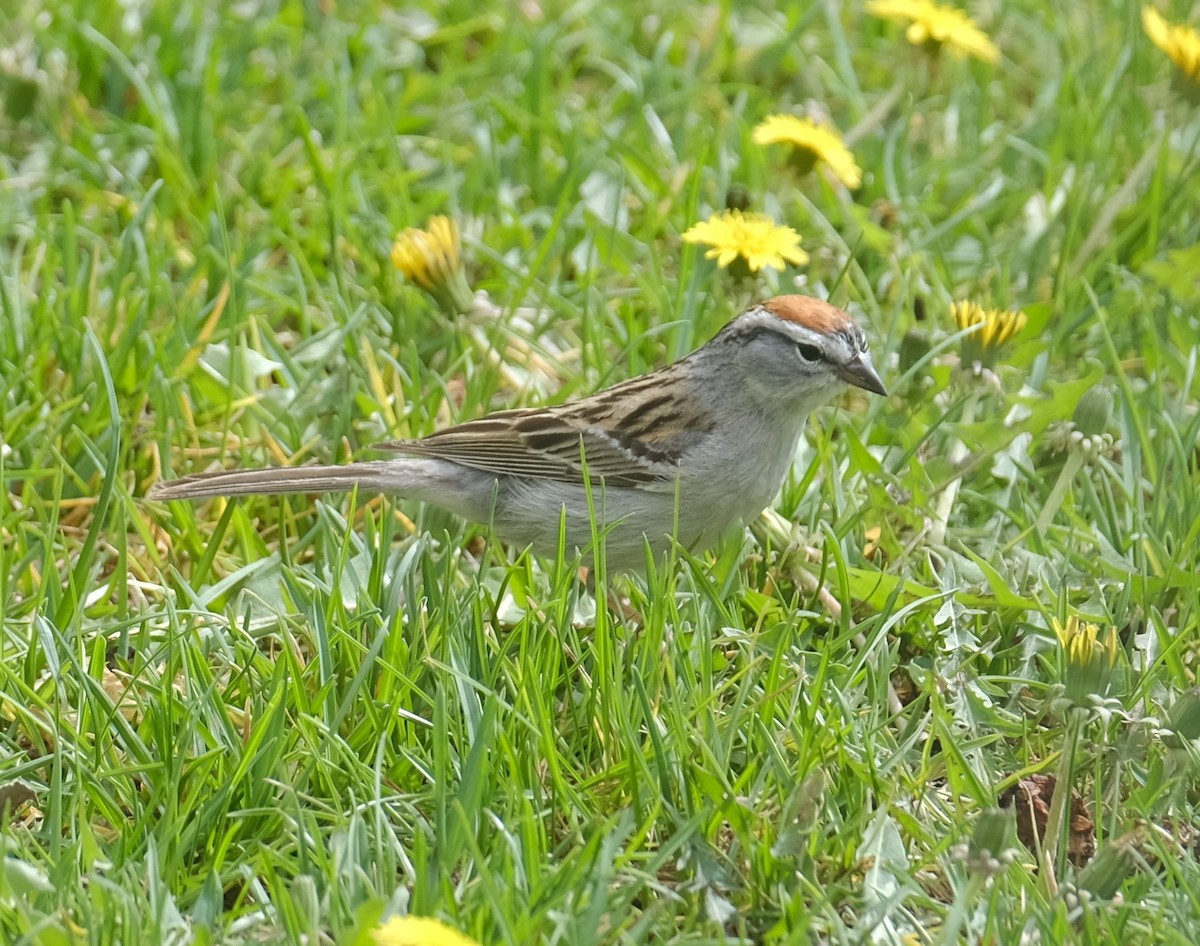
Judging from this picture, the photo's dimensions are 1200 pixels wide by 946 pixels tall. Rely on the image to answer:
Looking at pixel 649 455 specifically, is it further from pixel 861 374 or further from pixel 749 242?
pixel 749 242

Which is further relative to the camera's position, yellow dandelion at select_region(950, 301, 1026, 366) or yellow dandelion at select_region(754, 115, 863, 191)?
yellow dandelion at select_region(754, 115, 863, 191)

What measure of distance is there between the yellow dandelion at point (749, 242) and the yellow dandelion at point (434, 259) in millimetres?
629

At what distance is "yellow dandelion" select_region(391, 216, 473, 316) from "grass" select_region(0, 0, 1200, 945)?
18 cm

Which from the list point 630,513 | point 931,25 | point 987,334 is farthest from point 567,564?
point 931,25

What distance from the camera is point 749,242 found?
424 centimetres

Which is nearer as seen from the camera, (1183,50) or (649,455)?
(649,455)

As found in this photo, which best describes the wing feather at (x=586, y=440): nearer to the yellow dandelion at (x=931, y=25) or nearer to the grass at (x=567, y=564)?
the grass at (x=567, y=564)

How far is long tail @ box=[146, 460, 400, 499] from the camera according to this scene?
12.2 ft

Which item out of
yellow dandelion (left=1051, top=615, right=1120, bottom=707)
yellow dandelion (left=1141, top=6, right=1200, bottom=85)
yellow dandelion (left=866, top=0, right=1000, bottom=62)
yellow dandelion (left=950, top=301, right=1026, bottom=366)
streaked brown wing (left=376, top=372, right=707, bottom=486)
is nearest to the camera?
yellow dandelion (left=1051, top=615, right=1120, bottom=707)

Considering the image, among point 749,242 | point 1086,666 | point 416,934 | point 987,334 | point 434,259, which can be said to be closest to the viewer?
point 416,934

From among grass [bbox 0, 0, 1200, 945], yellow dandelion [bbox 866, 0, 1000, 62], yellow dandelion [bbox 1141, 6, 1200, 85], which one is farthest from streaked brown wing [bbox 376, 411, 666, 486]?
yellow dandelion [bbox 1141, 6, 1200, 85]

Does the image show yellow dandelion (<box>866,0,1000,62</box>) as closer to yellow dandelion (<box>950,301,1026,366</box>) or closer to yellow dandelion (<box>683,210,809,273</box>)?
yellow dandelion (<box>683,210,809,273</box>)

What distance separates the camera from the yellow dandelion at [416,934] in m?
2.34

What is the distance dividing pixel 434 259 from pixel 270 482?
3.04 feet
